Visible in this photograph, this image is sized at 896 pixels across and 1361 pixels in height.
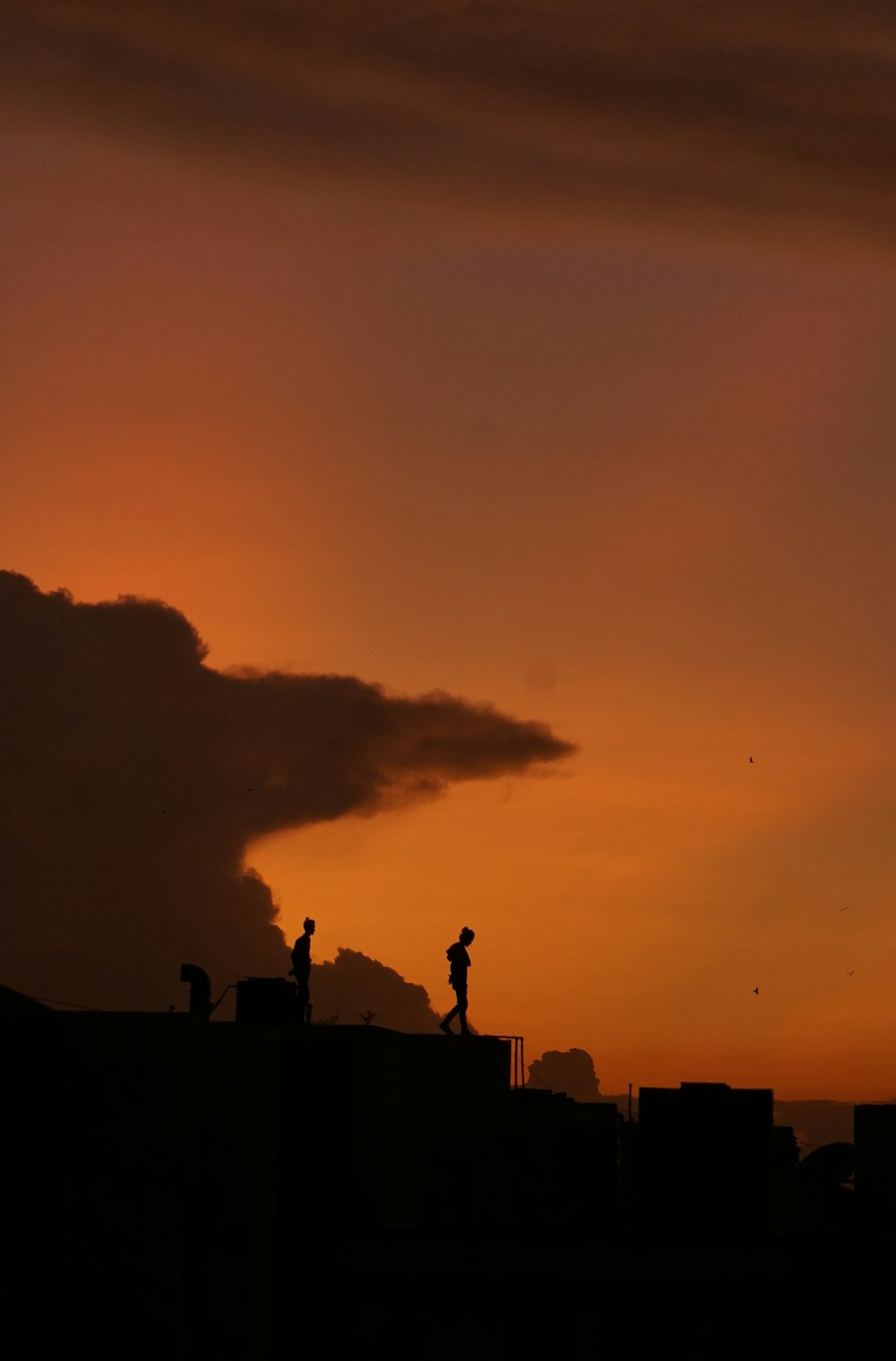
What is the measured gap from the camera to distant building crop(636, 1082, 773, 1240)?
3459 centimetres

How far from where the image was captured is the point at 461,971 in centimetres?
4012

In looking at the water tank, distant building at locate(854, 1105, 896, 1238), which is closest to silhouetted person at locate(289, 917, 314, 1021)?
the water tank

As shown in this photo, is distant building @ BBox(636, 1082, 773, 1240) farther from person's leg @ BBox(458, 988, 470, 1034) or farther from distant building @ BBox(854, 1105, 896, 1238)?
distant building @ BBox(854, 1105, 896, 1238)

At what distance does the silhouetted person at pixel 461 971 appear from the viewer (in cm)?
3934

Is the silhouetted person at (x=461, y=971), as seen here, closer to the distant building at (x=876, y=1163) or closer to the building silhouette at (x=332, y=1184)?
the building silhouette at (x=332, y=1184)

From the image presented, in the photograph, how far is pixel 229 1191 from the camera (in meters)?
28.4

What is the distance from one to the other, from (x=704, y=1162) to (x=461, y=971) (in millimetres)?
7521

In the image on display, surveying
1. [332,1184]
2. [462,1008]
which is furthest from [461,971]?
[332,1184]

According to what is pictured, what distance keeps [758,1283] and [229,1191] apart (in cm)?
1068

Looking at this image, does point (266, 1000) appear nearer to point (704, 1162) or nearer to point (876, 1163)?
point (704, 1162)

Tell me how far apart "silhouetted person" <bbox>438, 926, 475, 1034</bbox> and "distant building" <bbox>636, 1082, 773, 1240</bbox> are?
5.62 metres

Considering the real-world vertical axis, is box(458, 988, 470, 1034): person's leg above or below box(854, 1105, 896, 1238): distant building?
above

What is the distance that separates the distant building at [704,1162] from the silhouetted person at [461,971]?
5.62 metres

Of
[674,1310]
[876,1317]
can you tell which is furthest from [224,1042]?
[876,1317]
